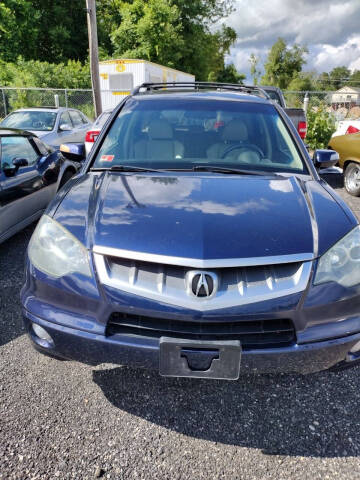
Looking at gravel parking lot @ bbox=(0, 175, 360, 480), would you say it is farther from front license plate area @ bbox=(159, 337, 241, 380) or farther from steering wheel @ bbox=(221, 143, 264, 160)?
steering wheel @ bbox=(221, 143, 264, 160)

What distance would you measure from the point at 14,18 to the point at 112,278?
82.7 ft

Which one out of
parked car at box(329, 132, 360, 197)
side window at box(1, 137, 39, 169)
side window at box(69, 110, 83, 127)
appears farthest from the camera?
side window at box(69, 110, 83, 127)

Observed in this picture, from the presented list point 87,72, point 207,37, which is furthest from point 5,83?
point 207,37

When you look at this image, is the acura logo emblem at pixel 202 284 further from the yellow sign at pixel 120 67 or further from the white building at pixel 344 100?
the yellow sign at pixel 120 67

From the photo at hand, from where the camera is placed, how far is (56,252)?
6.30ft

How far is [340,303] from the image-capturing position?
5.82 ft

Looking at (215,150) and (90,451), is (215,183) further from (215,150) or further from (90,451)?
(90,451)

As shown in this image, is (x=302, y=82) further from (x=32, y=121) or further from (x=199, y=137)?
(x=199, y=137)

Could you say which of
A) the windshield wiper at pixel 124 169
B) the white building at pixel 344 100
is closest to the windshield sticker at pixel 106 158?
the windshield wiper at pixel 124 169

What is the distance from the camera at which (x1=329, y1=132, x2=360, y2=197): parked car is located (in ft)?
23.0

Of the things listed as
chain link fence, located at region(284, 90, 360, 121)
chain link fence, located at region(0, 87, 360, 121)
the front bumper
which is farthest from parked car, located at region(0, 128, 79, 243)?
chain link fence, located at region(284, 90, 360, 121)

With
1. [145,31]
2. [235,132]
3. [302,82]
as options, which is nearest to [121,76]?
[145,31]

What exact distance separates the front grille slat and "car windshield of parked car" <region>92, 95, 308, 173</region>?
1.30 metres

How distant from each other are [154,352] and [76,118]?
10228 mm
